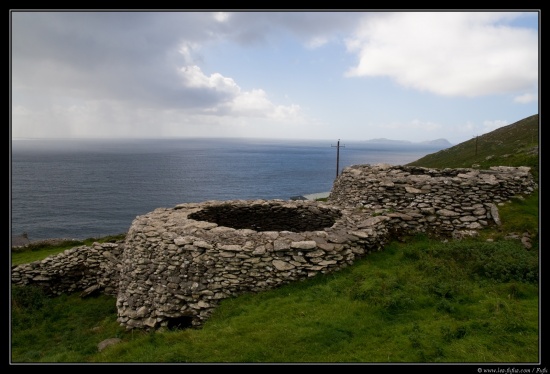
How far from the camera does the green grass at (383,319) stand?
28.5 ft

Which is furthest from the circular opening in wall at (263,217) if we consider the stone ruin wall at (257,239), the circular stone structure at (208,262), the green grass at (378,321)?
the green grass at (378,321)

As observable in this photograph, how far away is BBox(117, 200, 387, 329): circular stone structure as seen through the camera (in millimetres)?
13242

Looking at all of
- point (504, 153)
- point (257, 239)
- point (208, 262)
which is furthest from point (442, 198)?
point (504, 153)

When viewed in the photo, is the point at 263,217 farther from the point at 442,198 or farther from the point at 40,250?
the point at 40,250

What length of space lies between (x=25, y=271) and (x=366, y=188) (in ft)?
72.0

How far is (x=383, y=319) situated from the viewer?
1025 centimetres

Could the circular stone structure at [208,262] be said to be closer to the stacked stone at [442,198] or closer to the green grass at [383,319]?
the green grass at [383,319]

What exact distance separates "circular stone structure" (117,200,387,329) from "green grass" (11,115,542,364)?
55cm

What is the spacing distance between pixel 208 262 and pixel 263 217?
761 centimetres

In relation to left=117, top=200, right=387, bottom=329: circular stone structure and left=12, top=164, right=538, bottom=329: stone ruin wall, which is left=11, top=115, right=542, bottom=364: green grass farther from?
left=12, top=164, right=538, bottom=329: stone ruin wall

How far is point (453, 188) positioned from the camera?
17156 millimetres

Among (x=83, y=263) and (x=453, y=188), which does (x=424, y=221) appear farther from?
(x=83, y=263)

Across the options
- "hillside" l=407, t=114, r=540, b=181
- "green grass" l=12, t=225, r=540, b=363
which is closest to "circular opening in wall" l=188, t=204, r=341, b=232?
"green grass" l=12, t=225, r=540, b=363

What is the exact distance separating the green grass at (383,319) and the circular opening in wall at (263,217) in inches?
233
